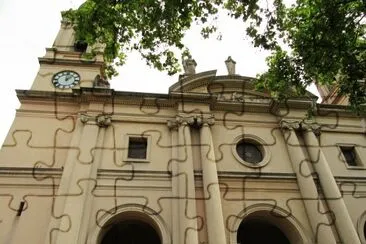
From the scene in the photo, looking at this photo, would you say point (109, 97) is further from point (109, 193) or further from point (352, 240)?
point (352, 240)

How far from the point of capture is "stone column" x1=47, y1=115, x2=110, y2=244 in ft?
33.8

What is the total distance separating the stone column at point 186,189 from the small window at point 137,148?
167cm

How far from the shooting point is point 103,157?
41.9ft

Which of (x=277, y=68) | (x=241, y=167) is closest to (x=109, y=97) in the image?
(x=241, y=167)

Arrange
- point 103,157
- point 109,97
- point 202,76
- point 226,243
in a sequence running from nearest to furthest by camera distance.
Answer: point 226,243 → point 103,157 → point 109,97 → point 202,76

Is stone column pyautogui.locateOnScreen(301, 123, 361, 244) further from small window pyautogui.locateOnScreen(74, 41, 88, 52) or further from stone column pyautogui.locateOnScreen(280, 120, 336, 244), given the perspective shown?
small window pyautogui.locateOnScreen(74, 41, 88, 52)

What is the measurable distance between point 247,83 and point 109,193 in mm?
9168

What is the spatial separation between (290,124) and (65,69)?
12.7 metres

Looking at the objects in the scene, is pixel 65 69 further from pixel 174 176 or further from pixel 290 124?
pixel 290 124


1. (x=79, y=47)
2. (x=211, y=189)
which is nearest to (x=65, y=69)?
(x=79, y=47)

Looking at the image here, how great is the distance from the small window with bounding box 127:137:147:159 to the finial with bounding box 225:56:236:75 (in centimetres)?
689

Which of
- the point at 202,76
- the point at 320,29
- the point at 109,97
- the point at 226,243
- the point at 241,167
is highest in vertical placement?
the point at 202,76

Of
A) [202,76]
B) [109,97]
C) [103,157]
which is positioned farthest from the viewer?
[202,76]

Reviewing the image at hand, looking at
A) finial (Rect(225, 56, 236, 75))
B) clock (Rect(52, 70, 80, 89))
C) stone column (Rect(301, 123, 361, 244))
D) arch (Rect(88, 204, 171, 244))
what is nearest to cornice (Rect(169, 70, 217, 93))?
finial (Rect(225, 56, 236, 75))
